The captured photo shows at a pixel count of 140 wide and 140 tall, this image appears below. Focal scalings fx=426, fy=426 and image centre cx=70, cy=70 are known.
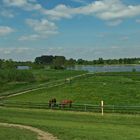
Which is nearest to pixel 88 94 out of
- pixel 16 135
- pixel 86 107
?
pixel 86 107

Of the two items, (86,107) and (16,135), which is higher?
(16,135)

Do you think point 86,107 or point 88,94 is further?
point 88,94

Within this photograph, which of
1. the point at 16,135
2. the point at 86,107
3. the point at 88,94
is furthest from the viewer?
the point at 88,94

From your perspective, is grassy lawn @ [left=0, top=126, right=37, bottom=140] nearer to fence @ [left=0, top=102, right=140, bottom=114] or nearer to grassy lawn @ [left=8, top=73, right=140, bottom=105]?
fence @ [left=0, top=102, right=140, bottom=114]

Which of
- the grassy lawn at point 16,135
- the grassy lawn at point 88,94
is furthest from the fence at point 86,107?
the grassy lawn at point 16,135

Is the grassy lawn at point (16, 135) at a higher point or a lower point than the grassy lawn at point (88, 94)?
higher

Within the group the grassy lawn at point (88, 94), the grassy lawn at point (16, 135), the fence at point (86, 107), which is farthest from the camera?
the grassy lawn at point (88, 94)

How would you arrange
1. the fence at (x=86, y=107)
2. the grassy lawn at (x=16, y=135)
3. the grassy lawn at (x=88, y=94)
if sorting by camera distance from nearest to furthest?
the grassy lawn at (x=16, y=135) < the fence at (x=86, y=107) < the grassy lawn at (x=88, y=94)

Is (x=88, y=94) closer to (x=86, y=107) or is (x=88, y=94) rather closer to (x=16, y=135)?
(x=86, y=107)

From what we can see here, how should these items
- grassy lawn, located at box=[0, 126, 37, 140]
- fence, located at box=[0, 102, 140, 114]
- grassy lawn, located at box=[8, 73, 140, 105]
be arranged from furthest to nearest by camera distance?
grassy lawn, located at box=[8, 73, 140, 105] < fence, located at box=[0, 102, 140, 114] < grassy lawn, located at box=[0, 126, 37, 140]

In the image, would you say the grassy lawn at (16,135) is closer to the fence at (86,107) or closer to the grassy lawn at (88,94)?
the fence at (86,107)

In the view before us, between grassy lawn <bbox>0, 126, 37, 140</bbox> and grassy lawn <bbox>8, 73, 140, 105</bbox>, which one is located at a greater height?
grassy lawn <bbox>0, 126, 37, 140</bbox>

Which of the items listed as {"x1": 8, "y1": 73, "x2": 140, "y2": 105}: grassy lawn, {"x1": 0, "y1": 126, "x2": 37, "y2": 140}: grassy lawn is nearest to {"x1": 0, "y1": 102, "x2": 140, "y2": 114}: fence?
{"x1": 8, "y1": 73, "x2": 140, "y2": 105}: grassy lawn

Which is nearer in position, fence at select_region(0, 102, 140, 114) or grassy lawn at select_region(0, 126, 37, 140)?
grassy lawn at select_region(0, 126, 37, 140)
